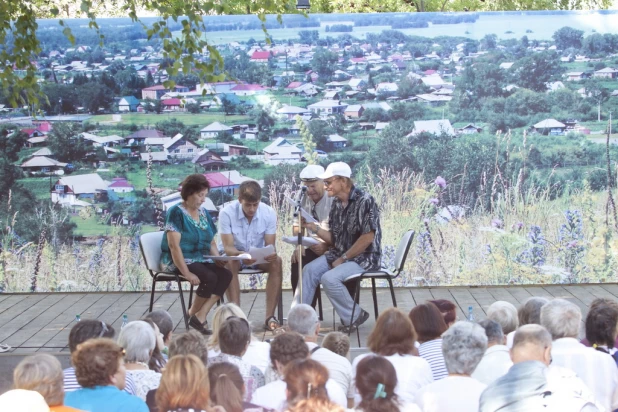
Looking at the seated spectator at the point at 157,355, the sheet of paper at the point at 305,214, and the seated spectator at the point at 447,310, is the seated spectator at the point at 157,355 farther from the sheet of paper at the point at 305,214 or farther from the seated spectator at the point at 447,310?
the sheet of paper at the point at 305,214

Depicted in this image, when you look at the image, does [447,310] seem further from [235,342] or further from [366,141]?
[366,141]

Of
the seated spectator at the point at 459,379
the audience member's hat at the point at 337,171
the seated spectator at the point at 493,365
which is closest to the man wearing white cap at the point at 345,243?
the audience member's hat at the point at 337,171

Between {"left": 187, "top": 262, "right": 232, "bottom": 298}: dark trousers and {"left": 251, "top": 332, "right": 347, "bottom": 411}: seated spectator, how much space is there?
274cm

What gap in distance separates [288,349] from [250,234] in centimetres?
310

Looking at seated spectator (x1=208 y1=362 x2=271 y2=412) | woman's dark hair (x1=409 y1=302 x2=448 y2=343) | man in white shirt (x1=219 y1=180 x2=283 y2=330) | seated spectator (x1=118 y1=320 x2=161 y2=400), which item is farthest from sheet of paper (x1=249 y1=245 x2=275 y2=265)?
seated spectator (x1=208 y1=362 x2=271 y2=412)

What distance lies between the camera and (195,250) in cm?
683

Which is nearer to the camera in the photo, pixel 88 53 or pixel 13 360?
pixel 13 360

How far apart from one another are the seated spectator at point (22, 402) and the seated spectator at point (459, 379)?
1416 mm

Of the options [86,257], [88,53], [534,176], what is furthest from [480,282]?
[88,53]

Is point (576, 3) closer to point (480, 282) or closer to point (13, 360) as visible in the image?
point (480, 282)

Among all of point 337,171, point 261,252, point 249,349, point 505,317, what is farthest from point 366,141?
point 249,349

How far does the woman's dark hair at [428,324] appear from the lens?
4598mm

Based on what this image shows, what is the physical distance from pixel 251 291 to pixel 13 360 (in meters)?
2.83

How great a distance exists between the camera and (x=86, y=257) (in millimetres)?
8547
